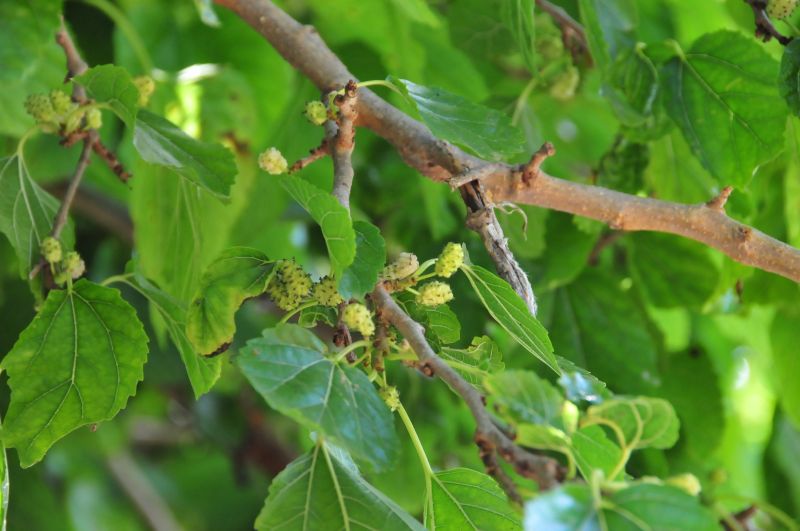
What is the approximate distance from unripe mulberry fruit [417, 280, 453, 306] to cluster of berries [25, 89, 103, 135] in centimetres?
24

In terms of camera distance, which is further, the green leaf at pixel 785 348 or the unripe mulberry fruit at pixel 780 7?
the green leaf at pixel 785 348

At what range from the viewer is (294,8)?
1120 millimetres

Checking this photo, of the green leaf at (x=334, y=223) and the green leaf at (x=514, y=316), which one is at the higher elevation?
the green leaf at (x=334, y=223)

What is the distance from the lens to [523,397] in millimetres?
373

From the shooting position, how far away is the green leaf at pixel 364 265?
0.43 meters

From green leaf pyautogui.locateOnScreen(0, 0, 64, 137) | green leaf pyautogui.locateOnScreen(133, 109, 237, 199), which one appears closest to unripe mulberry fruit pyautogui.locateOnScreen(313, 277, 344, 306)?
green leaf pyautogui.locateOnScreen(133, 109, 237, 199)

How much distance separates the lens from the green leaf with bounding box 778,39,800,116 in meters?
0.54

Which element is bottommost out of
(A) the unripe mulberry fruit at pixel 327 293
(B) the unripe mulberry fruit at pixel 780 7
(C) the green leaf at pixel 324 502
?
(C) the green leaf at pixel 324 502

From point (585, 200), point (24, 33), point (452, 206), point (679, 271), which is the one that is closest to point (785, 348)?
point (679, 271)

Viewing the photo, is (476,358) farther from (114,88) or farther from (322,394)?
(114,88)

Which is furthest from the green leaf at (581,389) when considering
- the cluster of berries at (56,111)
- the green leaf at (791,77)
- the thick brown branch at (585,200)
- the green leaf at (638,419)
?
the cluster of berries at (56,111)

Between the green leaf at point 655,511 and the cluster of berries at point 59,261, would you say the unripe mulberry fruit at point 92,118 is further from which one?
the green leaf at point 655,511

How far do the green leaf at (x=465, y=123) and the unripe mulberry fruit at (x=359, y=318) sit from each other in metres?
0.11

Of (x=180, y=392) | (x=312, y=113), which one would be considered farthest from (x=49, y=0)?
(x=180, y=392)
